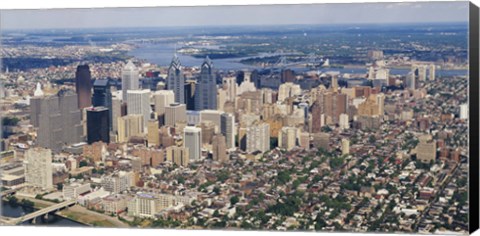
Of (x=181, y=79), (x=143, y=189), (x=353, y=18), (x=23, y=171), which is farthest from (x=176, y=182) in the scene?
(x=353, y=18)

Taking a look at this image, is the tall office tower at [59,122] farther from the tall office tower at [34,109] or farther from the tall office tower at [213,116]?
the tall office tower at [213,116]

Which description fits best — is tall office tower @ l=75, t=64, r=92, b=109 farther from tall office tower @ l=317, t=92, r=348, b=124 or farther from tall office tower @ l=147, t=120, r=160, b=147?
tall office tower @ l=317, t=92, r=348, b=124

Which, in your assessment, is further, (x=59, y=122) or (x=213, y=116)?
(x=59, y=122)

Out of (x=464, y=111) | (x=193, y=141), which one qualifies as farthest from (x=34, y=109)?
(x=464, y=111)

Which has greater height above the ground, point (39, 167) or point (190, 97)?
point (190, 97)

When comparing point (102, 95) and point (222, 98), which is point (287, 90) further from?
point (102, 95)

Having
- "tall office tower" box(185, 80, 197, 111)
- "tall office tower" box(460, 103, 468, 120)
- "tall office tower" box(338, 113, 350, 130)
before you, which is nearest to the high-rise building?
"tall office tower" box(185, 80, 197, 111)
